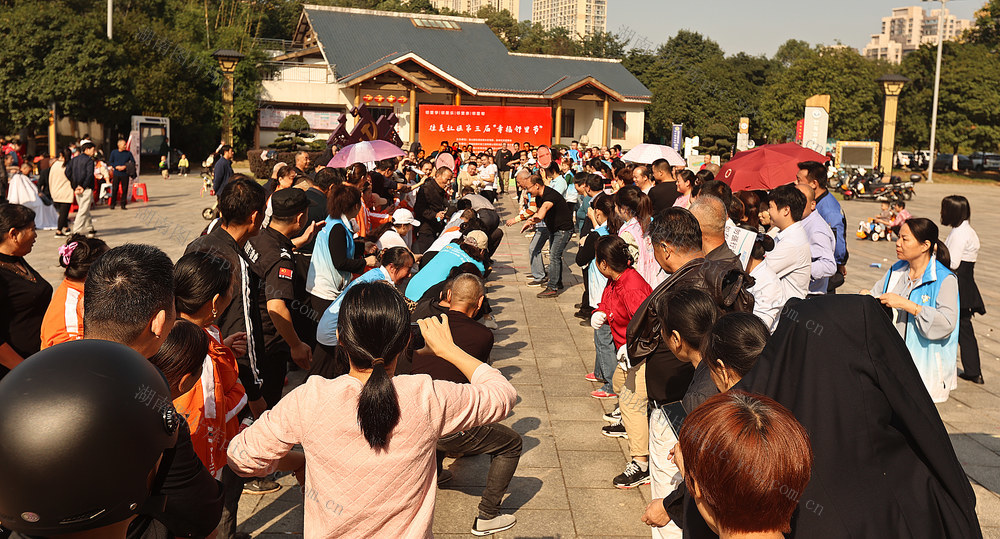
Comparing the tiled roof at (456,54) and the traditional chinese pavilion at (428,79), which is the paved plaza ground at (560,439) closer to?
the traditional chinese pavilion at (428,79)

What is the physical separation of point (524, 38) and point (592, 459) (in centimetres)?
6051

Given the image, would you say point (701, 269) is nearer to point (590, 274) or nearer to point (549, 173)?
point (590, 274)

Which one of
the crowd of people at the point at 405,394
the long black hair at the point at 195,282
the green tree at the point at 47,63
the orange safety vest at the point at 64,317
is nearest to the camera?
the crowd of people at the point at 405,394

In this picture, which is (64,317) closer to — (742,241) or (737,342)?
(737,342)

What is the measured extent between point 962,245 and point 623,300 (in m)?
4.09

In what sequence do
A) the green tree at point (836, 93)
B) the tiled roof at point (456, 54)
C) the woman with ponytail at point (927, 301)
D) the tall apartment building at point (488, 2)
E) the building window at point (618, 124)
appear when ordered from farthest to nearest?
1. the tall apartment building at point (488, 2)
2. the green tree at point (836, 93)
3. the building window at point (618, 124)
4. the tiled roof at point (456, 54)
5. the woman with ponytail at point (927, 301)

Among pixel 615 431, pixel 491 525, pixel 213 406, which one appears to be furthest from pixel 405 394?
pixel 615 431

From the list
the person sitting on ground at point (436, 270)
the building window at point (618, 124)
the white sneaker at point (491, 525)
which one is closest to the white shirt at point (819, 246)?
the person sitting on ground at point (436, 270)

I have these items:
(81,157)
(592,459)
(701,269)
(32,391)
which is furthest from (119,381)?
Answer: (81,157)

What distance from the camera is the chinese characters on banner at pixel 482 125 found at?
107ft

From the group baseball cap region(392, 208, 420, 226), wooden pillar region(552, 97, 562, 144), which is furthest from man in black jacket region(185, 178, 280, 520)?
wooden pillar region(552, 97, 562, 144)

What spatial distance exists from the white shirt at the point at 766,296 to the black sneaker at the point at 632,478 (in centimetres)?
122

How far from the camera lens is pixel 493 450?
4320 millimetres

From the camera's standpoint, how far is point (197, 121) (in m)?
31.2
